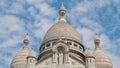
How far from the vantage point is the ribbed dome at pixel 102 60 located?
4778cm

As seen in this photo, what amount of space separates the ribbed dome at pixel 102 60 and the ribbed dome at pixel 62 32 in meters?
4.18

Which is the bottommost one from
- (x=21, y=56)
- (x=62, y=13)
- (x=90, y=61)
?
(x=90, y=61)

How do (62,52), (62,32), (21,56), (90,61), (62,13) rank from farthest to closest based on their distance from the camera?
(62,13)
(62,32)
(21,56)
(62,52)
(90,61)

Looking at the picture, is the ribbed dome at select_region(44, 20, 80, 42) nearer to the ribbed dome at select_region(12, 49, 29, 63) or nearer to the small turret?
the ribbed dome at select_region(12, 49, 29, 63)

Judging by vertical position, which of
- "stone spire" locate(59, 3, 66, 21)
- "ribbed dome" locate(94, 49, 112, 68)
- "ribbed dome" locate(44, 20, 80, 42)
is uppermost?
"stone spire" locate(59, 3, 66, 21)

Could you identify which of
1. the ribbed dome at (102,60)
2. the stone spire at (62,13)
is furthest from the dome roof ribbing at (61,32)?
the ribbed dome at (102,60)

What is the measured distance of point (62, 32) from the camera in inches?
1984

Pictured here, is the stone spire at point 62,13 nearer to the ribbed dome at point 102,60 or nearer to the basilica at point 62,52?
the basilica at point 62,52

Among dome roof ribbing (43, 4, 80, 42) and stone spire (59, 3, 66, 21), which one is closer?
dome roof ribbing (43, 4, 80, 42)

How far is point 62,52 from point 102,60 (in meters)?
9.50

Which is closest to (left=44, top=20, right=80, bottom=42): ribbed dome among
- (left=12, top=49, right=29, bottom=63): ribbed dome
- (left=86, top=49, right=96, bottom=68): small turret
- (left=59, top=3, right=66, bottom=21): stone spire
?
(left=59, top=3, right=66, bottom=21): stone spire

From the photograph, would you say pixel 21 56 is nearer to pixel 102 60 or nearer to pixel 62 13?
pixel 62 13

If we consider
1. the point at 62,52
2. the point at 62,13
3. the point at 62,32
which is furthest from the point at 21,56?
the point at 62,13

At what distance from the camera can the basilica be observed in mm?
40094
